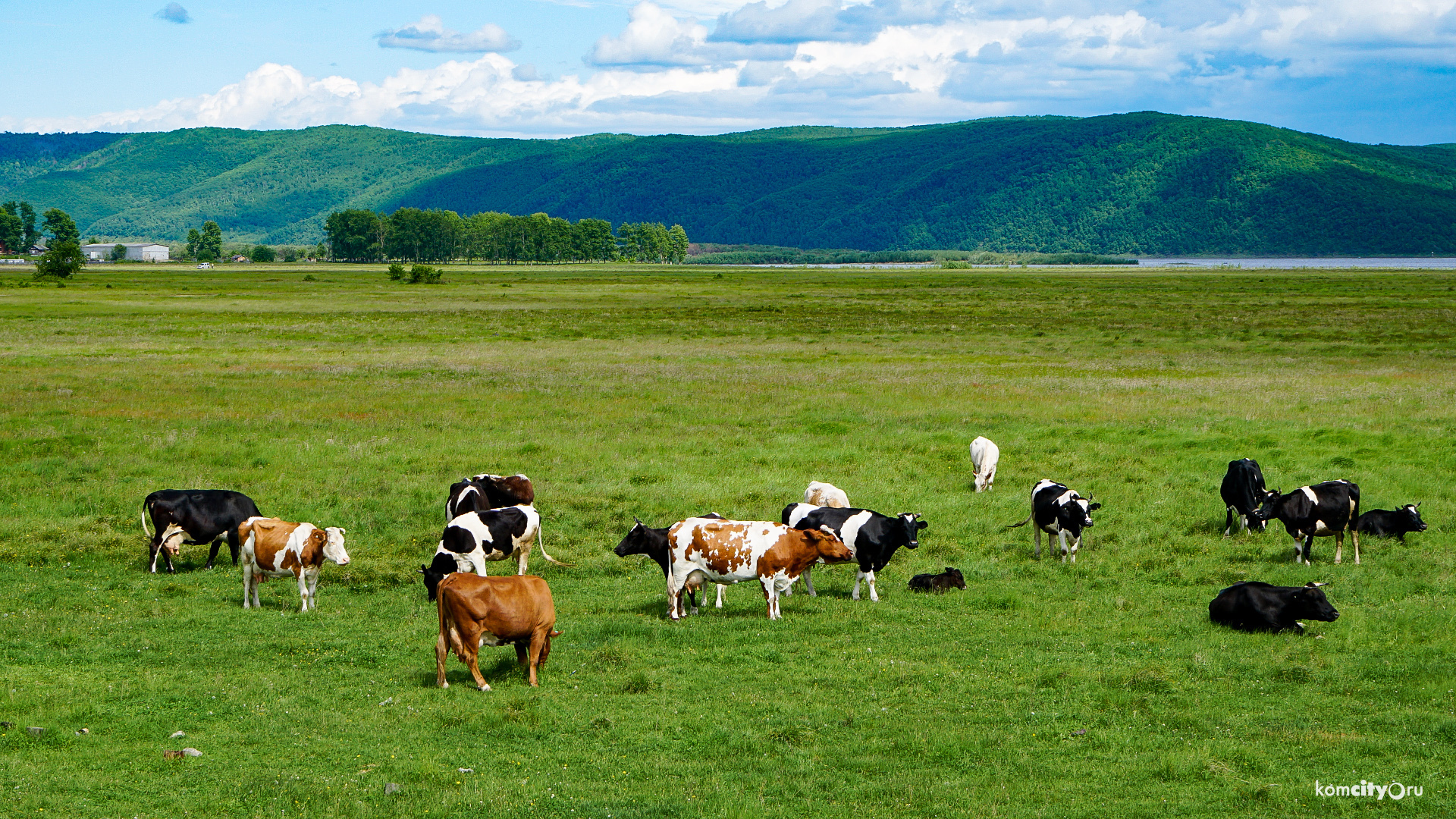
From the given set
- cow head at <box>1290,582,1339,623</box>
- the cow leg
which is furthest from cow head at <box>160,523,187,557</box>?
cow head at <box>1290,582,1339,623</box>

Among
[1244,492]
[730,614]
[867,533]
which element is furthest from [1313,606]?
[730,614]

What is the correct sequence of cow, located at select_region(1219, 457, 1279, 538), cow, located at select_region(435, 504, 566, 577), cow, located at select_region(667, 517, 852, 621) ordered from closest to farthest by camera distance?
cow, located at select_region(667, 517, 852, 621) < cow, located at select_region(435, 504, 566, 577) < cow, located at select_region(1219, 457, 1279, 538)

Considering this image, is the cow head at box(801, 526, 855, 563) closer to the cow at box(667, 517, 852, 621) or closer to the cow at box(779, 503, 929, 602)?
the cow at box(667, 517, 852, 621)

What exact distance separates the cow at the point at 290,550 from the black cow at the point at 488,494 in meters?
3.55

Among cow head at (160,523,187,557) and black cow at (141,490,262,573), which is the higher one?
black cow at (141,490,262,573)

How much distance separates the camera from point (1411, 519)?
792 inches

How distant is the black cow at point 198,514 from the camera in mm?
19281

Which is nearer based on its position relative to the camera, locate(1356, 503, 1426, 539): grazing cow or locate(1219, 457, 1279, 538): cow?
locate(1356, 503, 1426, 539): grazing cow

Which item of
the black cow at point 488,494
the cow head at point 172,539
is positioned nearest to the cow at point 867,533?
the black cow at point 488,494

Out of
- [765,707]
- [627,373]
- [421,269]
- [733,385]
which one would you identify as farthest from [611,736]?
[421,269]

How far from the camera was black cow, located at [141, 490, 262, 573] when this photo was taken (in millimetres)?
19281

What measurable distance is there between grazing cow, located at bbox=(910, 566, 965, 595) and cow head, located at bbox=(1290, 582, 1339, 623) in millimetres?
4747

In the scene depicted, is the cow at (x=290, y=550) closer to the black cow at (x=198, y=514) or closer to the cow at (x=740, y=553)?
the black cow at (x=198, y=514)

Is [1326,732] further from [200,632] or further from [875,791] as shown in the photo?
[200,632]
